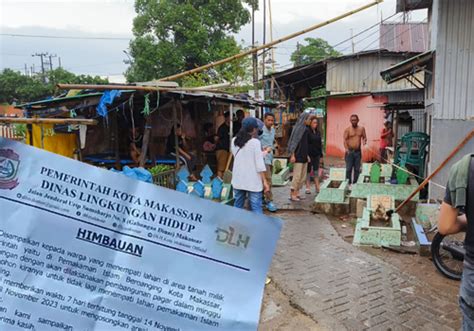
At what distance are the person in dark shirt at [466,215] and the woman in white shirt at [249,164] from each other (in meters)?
3.35

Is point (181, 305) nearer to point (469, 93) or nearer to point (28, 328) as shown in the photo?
point (28, 328)

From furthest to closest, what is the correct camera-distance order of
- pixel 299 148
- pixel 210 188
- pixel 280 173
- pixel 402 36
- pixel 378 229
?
pixel 402 36 < pixel 280 173 < pixel 299 148 < pixel 210 188 < pixel 378 229

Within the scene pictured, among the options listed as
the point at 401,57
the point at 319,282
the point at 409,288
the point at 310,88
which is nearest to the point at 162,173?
the point at 319,282

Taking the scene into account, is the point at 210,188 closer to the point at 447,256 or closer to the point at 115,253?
the point at 447,256

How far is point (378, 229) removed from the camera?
6.04 m

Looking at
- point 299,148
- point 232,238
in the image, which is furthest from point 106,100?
point 232,238

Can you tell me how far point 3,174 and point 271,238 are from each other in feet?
3.94

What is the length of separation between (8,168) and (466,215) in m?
2.33

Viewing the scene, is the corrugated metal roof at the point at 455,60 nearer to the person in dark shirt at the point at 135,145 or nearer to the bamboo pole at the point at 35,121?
the person in dark shirt at the point at 135,145

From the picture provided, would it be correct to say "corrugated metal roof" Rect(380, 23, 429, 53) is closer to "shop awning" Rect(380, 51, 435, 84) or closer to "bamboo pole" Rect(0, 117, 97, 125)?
"shop awning" Rect(380, 51, 435, 84)

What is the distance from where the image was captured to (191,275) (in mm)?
1728

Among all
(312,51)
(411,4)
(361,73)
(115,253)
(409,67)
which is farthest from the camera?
(312,51)

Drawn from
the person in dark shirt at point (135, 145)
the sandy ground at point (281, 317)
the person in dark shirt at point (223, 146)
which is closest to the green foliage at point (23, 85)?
the person in dark shirt at point (135, 145)

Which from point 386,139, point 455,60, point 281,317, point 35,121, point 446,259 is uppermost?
point 455,60
